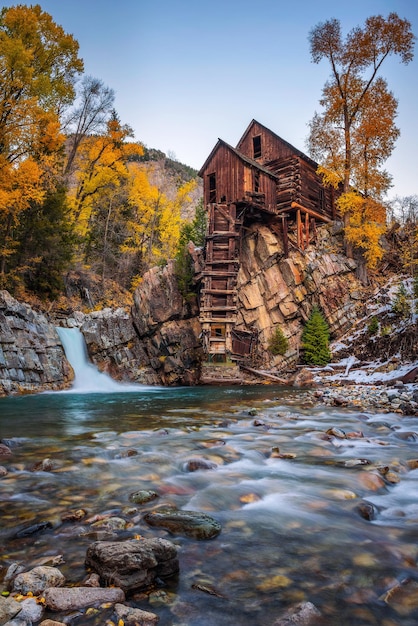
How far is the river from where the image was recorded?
2.25m

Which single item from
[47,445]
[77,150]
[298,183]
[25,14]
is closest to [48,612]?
[47,445]

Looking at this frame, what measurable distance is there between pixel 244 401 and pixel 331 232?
1868 centimetres

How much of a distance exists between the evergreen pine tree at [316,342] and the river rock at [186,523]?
1906cm

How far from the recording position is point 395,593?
7.55ft

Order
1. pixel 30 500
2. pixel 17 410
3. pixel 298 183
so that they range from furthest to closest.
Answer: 1. pixel 298 183
2. pixel 17 410
3. pixel 30 500

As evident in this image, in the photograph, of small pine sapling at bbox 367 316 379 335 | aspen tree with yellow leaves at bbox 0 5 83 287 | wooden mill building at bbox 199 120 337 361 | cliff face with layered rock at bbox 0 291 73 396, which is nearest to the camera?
cliff face with layered rock at bbox 0 291 73 396

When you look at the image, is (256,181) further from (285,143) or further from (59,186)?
(59,186)

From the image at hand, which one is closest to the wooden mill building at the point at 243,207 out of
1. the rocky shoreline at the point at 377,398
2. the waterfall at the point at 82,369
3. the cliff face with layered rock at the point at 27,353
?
the waterfall at the point at 82,369

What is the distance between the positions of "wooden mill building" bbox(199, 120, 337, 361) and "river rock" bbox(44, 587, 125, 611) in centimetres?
1890

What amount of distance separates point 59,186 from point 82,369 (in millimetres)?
10769

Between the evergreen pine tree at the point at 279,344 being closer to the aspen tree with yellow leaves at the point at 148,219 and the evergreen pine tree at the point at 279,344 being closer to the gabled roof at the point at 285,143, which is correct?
the gabled roof at the point at 285,143

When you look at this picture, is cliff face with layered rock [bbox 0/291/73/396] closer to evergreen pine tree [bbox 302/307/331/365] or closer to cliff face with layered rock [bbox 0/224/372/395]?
cliff face with layered rock [bbox 0/224/372/395]

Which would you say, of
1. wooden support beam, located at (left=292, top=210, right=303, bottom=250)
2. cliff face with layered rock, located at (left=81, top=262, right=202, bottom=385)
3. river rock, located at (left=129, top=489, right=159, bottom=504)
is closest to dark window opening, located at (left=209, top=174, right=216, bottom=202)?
cliff face with layered rock, located at (left=81, top=262, right=202, bottom=385)

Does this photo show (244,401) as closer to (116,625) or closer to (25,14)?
(116,625)
